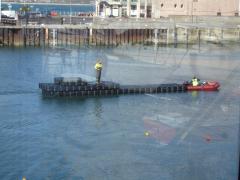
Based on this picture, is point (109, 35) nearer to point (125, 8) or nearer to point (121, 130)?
point (125, 8)

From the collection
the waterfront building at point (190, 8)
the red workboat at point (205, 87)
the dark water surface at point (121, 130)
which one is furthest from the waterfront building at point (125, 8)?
the red workboat at point (205, 87)

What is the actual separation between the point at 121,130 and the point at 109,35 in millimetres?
23419

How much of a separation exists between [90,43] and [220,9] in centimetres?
1143

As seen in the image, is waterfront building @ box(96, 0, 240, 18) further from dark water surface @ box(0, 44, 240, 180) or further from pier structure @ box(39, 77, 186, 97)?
pier structure @ box(39, 77, 186, 97)

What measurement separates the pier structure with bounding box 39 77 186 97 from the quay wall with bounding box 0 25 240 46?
1681cm

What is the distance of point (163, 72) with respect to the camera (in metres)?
24.3

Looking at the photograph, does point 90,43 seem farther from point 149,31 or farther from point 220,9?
point 220,9

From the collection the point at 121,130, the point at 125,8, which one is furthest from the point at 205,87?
the point at 125,8

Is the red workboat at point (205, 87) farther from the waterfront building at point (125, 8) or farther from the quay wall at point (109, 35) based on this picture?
the waterfront building at point (125, 8)

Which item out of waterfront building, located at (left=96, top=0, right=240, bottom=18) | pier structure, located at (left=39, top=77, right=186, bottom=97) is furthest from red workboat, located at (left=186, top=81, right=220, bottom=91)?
waterfront building, located at (left=96, top=0, right=240, bottom=18)

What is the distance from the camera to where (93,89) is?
62.5 ft

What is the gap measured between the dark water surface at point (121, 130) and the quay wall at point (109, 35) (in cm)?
1092

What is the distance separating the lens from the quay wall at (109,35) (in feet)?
118

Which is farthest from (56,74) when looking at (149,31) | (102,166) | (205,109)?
(149,31)
